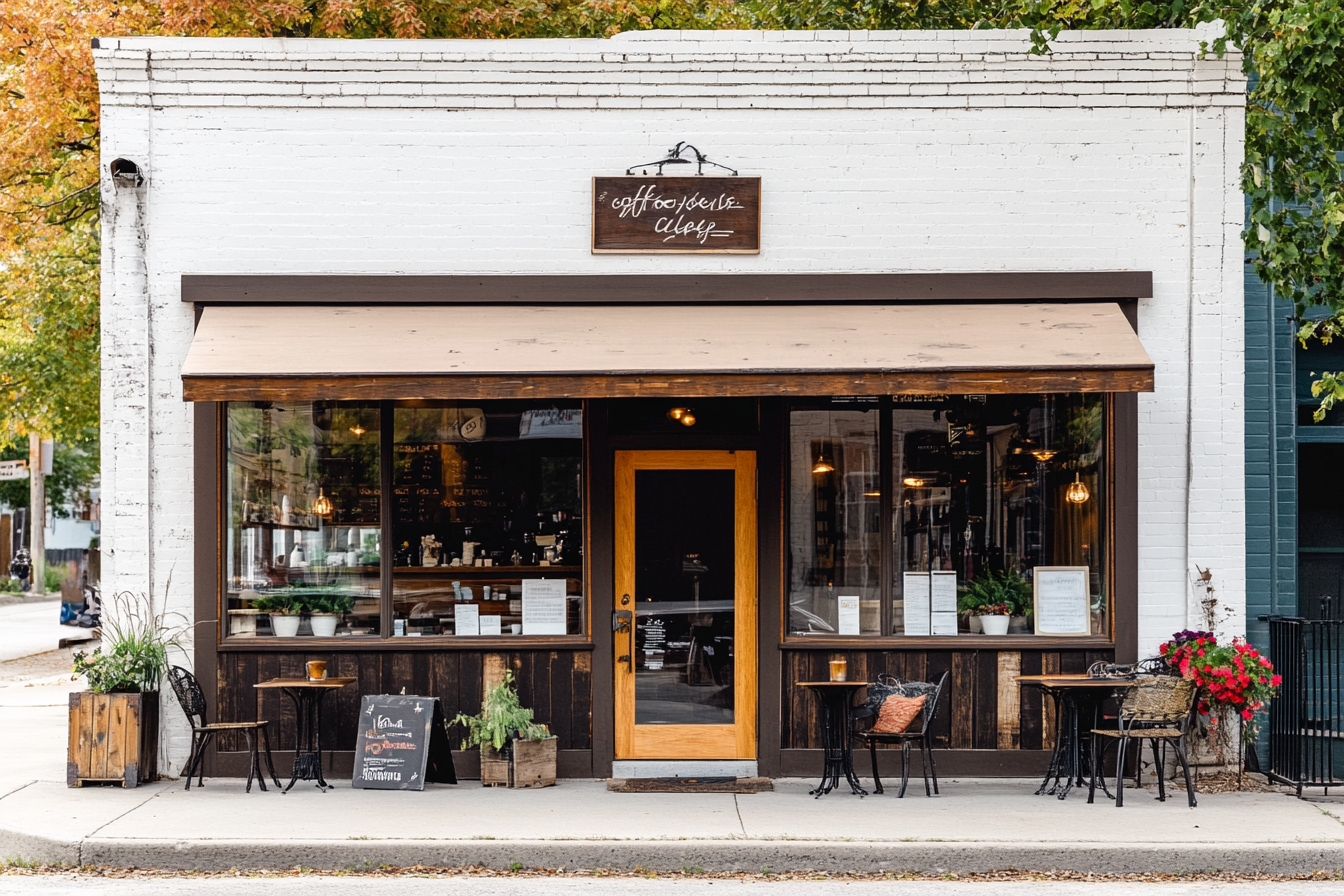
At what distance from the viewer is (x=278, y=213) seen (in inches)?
381

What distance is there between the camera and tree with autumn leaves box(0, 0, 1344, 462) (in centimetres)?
905

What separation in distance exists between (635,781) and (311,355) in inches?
147

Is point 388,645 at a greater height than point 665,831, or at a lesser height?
greater

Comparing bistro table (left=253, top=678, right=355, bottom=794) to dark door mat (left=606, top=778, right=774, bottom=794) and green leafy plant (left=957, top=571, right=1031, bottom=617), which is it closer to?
dark door mat (left=606, top=778, right=774, bottom=794)

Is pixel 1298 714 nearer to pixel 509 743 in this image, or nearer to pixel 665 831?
pixel 665 831

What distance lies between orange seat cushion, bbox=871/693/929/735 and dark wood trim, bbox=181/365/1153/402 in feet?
7.01

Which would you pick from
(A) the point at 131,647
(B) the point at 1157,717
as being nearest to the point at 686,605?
(B) the point at 1157,717

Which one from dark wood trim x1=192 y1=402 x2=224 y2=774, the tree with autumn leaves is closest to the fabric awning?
dark wood trim x1=192 y1=402 x2=224 y2=774

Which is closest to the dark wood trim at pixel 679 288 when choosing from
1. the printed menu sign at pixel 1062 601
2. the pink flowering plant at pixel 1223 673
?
the printed menu sign at pixel 1062 601

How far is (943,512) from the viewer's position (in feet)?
32.3

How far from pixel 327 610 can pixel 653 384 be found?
3245mm

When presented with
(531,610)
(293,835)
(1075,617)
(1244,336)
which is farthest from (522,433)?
(1244,336)

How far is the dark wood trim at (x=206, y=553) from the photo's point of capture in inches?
374

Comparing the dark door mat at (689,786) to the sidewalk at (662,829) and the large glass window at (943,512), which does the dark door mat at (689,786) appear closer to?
the sidewalk at (662,829)
